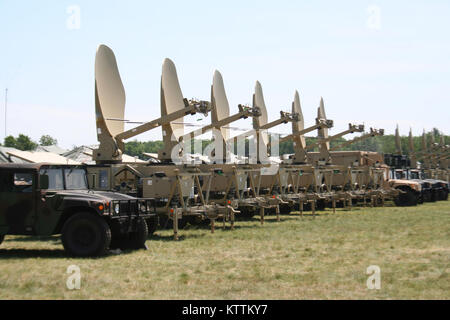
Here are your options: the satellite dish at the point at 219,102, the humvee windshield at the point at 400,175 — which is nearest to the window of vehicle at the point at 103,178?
the satellite dish at the point at 219,102

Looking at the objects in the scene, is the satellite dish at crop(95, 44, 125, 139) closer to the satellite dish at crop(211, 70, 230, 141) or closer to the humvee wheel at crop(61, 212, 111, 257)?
the satellite dish at crop(211, 70, 230, 141)

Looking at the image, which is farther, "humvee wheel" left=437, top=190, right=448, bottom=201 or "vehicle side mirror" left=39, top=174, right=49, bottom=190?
"humvee wheel" left=437, top=190, right=448, bottom=201

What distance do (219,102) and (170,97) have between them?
3319 millimetres

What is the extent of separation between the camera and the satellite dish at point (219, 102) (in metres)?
23.5

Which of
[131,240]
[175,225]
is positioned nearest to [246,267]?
[131,240]

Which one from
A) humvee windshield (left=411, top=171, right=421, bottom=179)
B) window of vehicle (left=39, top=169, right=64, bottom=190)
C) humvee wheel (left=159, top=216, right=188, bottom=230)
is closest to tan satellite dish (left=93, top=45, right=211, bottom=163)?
humvee wheel (left=159, top=216, right=188, bottom=230)

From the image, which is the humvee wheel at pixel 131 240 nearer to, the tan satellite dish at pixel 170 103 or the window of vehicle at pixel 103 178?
the window of vehicle at pixel 103 178

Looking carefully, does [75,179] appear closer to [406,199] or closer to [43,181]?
[43,181]

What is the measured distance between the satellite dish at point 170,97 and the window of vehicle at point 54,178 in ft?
24.7

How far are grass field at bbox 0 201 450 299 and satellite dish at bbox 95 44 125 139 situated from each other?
4.35 meters

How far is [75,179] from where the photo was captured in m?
14.2

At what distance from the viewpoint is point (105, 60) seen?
1922 cm

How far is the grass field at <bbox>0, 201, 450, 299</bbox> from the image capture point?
9.06m
